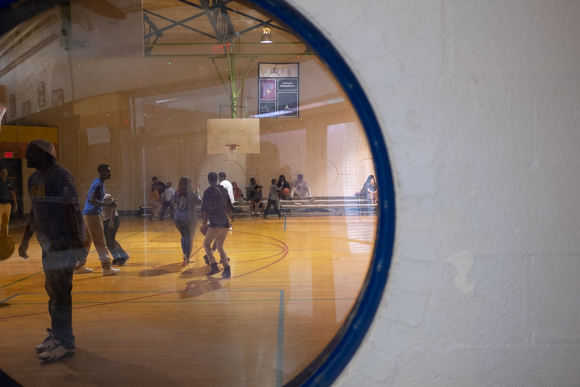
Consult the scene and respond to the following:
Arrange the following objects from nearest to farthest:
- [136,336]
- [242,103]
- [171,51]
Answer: [136,336] → [171,51] → [242,103]

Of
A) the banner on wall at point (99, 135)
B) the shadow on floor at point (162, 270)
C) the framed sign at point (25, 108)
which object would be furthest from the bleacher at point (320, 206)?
the framed sign at point (25, 108)

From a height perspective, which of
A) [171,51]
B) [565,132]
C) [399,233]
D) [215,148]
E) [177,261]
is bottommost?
[177,261]

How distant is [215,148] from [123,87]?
242cm

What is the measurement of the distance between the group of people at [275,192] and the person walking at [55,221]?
6613 millimetres

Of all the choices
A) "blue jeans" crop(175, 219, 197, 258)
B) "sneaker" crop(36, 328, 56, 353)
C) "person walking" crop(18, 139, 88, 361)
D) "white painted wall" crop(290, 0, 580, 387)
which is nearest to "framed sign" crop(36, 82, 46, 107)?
"blue jeans" crop(175, 219, 197, 258)

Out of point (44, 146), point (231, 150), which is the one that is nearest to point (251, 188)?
point (231, 150)

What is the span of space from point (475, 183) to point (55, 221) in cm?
201

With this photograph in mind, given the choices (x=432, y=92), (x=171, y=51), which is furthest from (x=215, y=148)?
(x=432, y=92)

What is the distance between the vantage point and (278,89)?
318 inches

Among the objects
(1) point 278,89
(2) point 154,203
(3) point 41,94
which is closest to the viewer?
(3) point 41,94

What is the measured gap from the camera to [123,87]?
8.07 m

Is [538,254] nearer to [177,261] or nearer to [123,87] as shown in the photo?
[177,261]

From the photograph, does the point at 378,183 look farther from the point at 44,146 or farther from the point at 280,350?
the point at 44,146

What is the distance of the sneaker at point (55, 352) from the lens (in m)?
2.13
